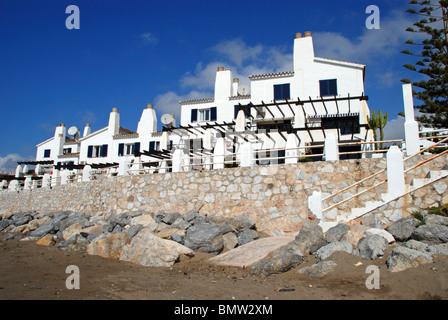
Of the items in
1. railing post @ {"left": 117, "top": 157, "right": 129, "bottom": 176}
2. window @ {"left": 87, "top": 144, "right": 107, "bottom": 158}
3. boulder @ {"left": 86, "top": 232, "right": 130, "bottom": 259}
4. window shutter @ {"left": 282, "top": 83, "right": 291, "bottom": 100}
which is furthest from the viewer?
window @ {"left": 87, "top": 144, "right": 107, "bottom": 158}

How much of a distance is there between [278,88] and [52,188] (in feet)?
68.2

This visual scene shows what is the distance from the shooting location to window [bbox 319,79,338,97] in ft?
81.4

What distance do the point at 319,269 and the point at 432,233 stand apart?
3.29 meters

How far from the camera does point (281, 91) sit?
86.3 ft

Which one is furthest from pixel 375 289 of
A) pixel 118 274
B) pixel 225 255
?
pixel 118 274

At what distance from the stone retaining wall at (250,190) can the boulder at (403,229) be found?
2.67 metres

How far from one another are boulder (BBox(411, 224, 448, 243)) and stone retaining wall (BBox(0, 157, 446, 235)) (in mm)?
3339

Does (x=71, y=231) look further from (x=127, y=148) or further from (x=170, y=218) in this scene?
(x=127, y=148)

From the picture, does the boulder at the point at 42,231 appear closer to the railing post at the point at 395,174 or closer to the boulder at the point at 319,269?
the boulder at the point at 319,269

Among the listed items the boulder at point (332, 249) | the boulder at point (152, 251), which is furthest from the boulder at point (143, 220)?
the boulder at point (332, 249)

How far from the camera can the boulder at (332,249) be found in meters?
8.66

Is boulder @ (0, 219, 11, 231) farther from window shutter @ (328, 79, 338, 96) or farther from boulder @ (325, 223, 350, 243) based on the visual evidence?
window shutter @ (328, 79, 338, 96)

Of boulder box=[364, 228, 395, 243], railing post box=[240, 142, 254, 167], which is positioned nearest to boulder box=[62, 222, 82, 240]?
railing post box=[240, 142, 254, 167]

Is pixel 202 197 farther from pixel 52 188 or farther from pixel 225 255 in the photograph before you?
pixel 52 188
